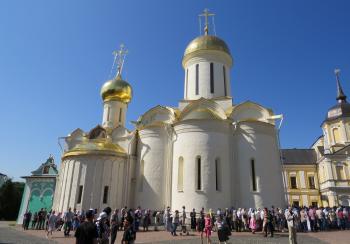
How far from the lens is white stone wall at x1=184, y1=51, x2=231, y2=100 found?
21125 millimetres

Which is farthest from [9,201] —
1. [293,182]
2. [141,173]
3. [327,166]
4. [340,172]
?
[340,172]

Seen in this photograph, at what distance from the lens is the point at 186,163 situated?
16531mm

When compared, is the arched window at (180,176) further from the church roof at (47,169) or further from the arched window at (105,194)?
the church roof at (47,169)

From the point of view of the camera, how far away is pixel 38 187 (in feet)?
81.4

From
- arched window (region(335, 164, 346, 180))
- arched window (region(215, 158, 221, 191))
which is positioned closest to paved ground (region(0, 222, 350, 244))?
arched window (region(215, 158, 221, 191))

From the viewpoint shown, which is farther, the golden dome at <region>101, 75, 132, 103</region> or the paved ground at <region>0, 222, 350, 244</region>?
the golden dome at <region>101, 75, 132, 103</region>

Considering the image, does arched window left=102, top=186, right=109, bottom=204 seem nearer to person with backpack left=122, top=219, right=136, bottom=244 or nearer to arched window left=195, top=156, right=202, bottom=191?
arched window left=195, top=156, right=202, bottom=191

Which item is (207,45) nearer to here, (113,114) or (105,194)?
(113,114)

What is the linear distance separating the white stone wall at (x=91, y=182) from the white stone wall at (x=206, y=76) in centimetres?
772

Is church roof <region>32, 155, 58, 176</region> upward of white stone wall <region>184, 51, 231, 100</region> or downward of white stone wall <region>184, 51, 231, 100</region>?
downward

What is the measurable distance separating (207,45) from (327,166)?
2116cm

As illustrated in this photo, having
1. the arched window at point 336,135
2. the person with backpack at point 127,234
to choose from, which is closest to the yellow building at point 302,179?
the arched window at point 336,135

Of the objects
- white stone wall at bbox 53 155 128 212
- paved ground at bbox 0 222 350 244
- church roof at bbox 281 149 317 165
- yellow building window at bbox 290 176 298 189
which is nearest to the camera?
paved ground at bbox 0 222 350 244

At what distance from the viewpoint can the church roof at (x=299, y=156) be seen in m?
38.3
